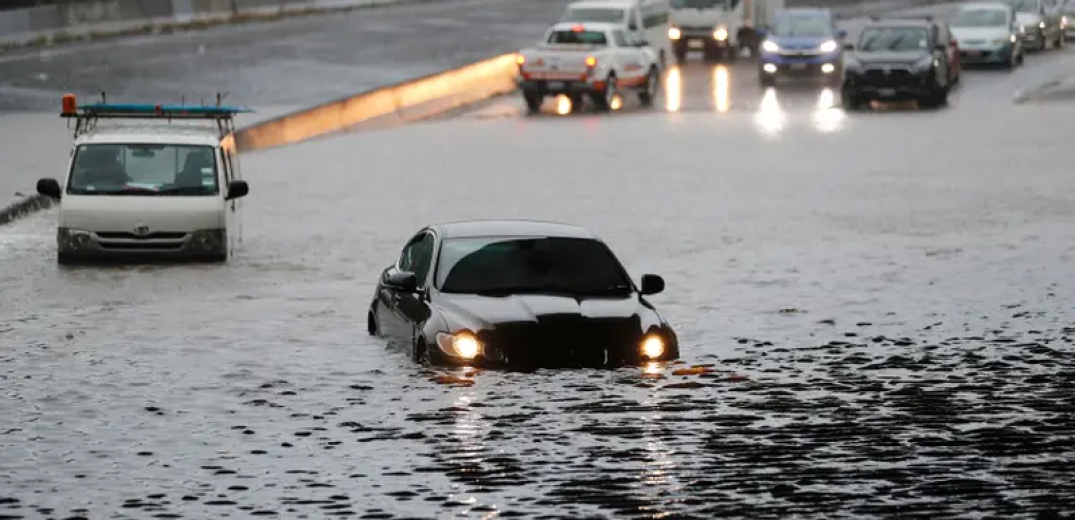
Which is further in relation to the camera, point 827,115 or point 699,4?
point 699,4

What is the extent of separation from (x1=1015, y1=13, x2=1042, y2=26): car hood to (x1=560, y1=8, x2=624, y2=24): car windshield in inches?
543

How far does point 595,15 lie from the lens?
184 feet

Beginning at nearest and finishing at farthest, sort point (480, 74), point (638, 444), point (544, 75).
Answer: point (638, 444) < point (544, 75) < point (480, 74)

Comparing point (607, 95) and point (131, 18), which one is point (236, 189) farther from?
point (131, 18)

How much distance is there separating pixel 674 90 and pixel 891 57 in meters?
7.61

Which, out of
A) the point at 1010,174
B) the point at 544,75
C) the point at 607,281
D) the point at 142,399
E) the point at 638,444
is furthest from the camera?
the point at 544,75

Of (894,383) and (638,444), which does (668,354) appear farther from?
(638,444)

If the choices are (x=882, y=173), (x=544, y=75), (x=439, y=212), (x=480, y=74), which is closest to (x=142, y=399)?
(x=439, y=212)

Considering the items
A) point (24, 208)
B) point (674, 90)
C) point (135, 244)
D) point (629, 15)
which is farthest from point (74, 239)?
point (629, 15)

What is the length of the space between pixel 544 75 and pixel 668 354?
31.5 m

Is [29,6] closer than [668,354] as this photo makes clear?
No

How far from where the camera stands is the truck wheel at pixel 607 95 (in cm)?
4806

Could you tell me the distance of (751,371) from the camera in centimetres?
1675

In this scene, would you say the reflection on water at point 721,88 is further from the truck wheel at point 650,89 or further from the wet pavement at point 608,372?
the wet pavement at point 608,372
